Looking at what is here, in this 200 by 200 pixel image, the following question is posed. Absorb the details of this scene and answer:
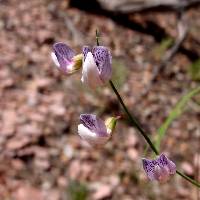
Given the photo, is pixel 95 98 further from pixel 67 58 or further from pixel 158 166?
pixel 158 166

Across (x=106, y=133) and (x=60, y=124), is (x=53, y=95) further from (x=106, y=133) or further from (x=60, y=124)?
(x=106, y=133)

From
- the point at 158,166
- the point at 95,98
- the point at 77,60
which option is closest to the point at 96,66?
the point at 77,60

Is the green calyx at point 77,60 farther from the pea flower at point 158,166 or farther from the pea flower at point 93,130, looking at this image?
the pea flower at point 158,166

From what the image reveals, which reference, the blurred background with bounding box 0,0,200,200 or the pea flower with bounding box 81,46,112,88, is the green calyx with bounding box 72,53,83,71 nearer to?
the pea flower with bounding box 81,46,112,88

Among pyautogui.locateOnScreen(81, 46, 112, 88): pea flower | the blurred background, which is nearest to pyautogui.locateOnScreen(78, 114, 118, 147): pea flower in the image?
pyautogui.locateOnScreen(81, 46, 112, 88): pea flower

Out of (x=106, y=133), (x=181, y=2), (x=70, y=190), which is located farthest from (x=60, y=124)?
(x=106, y=133)
